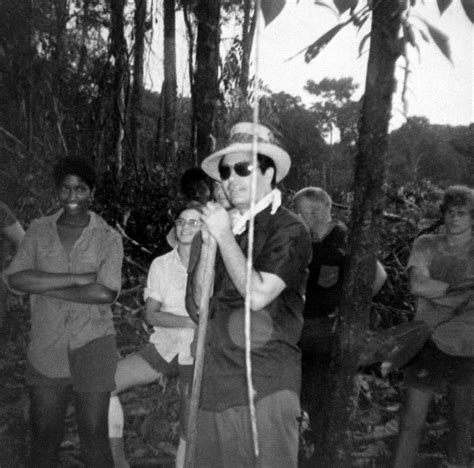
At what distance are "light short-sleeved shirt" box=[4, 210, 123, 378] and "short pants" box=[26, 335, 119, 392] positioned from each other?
24 millimetres

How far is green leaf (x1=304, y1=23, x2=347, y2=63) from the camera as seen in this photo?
81.7 inches

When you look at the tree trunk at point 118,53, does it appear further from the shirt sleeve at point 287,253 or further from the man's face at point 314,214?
the shirt sleeve at point 287,253

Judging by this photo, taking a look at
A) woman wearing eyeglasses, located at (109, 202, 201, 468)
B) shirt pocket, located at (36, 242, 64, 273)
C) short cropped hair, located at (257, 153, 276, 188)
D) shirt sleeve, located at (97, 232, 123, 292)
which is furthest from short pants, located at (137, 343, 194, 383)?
short cropped hair, located at (257, 153, 276, 188)

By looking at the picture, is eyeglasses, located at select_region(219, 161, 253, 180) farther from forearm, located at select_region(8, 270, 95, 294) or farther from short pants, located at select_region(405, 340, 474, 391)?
short pants, located at select_region(405, 340, 474, 391)

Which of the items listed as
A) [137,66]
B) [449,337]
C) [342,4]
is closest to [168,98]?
[137,66]

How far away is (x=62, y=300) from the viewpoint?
270 centimetres

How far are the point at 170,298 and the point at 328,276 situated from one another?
91cm

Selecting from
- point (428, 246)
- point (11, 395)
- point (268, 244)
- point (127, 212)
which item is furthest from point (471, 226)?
point (127, 212)

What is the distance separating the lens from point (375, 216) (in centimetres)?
242

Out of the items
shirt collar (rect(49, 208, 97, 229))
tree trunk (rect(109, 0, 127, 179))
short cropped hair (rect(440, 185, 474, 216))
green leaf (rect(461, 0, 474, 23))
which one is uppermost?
tree trunk (rect(109, 0, 127, 179))

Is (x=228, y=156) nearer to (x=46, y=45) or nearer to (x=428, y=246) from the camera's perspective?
(x=428, y=246)

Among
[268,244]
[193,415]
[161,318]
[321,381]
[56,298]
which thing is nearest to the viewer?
[193,415]

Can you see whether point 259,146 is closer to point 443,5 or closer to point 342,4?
point 342,4

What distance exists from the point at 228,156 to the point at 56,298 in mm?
1129
